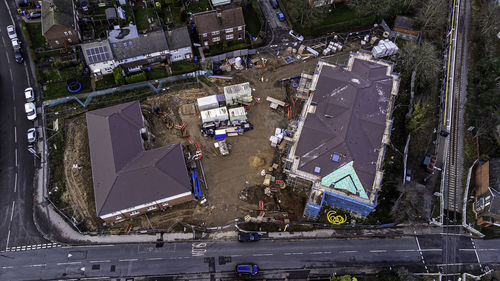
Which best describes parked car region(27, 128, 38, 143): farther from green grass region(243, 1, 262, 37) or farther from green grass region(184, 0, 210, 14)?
green grass region(243, 1, 262, 37)

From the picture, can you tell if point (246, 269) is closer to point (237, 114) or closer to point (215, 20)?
point (237, 114)

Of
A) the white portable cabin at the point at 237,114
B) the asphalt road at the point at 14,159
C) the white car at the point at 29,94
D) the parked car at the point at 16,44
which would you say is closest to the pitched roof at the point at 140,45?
the white car at the point at 29,94

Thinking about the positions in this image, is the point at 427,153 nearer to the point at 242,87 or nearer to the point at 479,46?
the point at 479,46

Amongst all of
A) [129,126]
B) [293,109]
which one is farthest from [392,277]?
[129,126]

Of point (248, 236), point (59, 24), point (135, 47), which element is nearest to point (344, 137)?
point (248, 236)

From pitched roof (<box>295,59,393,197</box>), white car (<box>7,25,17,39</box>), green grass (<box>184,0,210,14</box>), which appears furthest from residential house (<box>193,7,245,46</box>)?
white car (<box>7,25,17,39</box>)

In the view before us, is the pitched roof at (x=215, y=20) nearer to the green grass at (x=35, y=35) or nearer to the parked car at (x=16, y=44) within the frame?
the green grass at (x=35, y=35)

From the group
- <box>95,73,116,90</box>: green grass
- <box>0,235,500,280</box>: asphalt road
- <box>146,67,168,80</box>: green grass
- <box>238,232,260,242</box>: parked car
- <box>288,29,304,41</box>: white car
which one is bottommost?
<box>0,235,500,280</box>: asphalt road

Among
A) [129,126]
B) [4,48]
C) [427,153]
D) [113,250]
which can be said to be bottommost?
[113,250]
